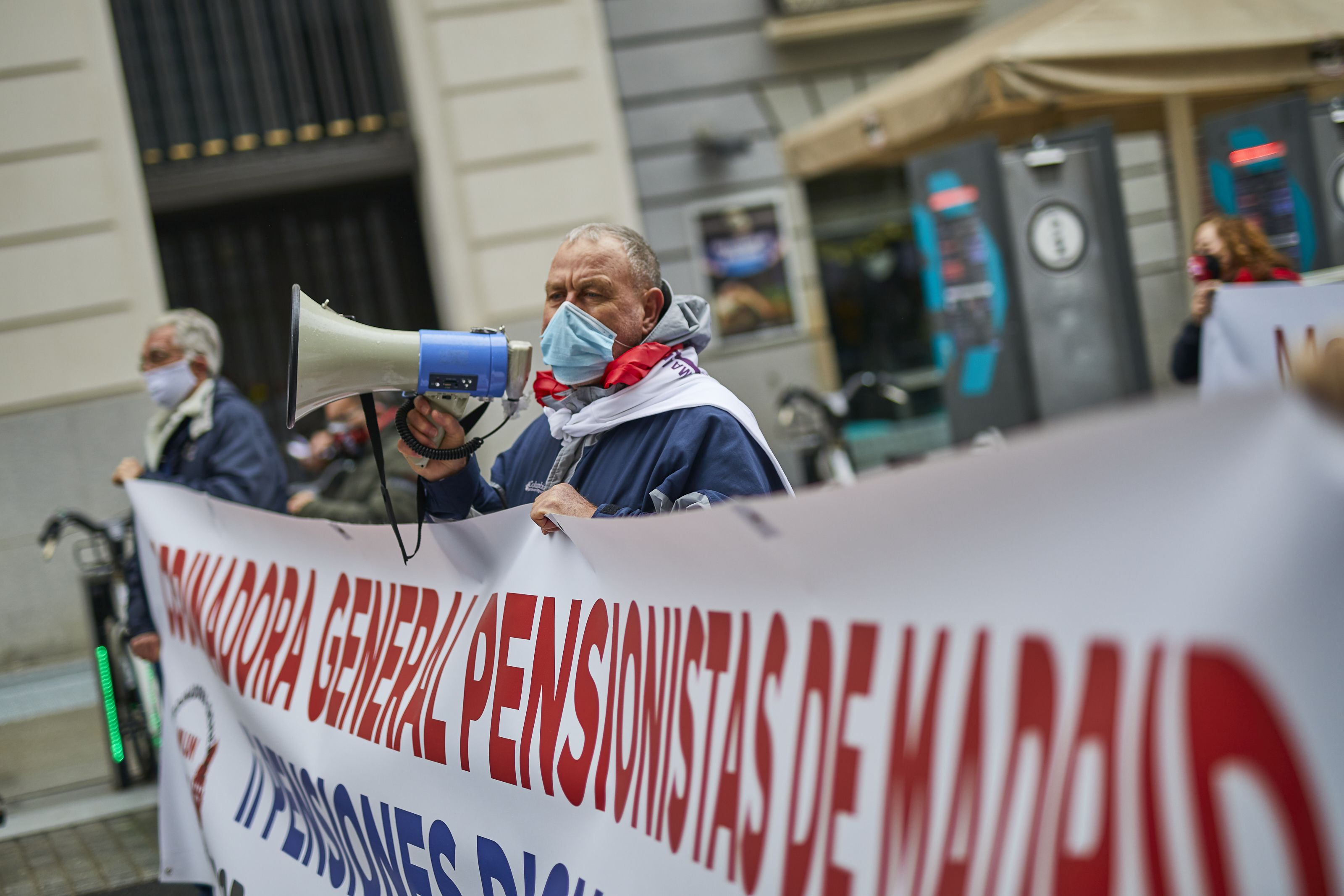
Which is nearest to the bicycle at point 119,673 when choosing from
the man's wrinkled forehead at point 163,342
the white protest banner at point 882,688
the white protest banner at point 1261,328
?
the man's wrinkled forehead at point 163,342


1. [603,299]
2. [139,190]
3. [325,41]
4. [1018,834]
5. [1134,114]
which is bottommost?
[1018,834]

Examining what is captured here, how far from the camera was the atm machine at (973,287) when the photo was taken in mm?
7234

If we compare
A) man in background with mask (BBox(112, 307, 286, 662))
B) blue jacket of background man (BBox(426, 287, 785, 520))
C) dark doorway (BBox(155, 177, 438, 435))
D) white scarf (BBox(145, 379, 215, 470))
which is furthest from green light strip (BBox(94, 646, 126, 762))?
dark doorway (BBox(155, 177, 438, 435))

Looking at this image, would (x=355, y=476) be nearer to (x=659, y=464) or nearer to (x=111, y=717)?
(x=111, y=717)

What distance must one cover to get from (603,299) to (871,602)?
1352 millimetres

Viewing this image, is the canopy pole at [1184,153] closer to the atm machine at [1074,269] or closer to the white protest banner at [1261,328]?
the atm machine at [1074,269]

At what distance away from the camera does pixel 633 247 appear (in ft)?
9.05

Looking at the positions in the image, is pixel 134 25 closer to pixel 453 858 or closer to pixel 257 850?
pixel 257 850

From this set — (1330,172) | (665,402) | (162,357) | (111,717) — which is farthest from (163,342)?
(1330,172)

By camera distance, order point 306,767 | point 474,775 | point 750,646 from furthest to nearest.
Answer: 1. point 306,767
2. point 474,775
3. point 750,646

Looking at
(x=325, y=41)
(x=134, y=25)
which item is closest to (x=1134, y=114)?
(x=325, y=41)

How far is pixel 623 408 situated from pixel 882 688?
49.1 inches

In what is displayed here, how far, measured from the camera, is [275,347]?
9.95 metres

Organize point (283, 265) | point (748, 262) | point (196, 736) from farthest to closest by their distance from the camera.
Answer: point (748, 262)
point (283, 265)
point (196, 736)
